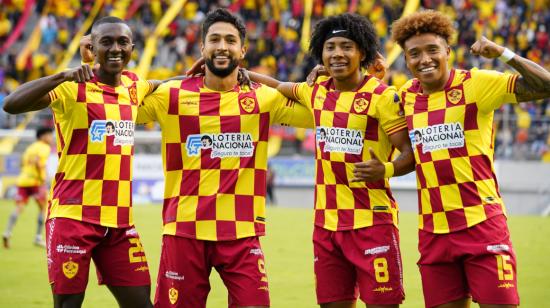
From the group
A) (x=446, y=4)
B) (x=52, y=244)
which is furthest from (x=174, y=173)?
(x=446, y=4)

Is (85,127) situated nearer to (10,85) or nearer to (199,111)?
(199,111)

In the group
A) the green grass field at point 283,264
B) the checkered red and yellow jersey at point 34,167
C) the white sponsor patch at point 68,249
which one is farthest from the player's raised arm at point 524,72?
the checkered red and yellow jersey at point 34,167

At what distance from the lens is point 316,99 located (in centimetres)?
653

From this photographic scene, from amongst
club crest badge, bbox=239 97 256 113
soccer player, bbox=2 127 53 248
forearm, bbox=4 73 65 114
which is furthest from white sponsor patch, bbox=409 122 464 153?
soccer player, bbox=2 127 53 248

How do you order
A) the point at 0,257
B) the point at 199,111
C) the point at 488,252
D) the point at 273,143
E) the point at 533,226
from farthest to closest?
the point at 273,143 → the point at 533,226 → the point at 0,257 → the point at 199,111 → the point at 488,252

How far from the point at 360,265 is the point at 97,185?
6.85ft

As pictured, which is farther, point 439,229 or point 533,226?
point 533,226

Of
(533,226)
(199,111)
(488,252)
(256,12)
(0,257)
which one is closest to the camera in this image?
(488,252)

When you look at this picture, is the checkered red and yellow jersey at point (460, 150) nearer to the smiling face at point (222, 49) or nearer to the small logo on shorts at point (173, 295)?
the smiling face at point (222, 49)

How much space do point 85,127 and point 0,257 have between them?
320 inches

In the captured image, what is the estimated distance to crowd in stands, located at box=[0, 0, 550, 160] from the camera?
27844mm

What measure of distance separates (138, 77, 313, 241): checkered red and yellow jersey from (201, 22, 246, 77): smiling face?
0.66ft

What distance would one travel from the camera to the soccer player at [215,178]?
242 inches

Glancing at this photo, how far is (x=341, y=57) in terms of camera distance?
6328 mm
